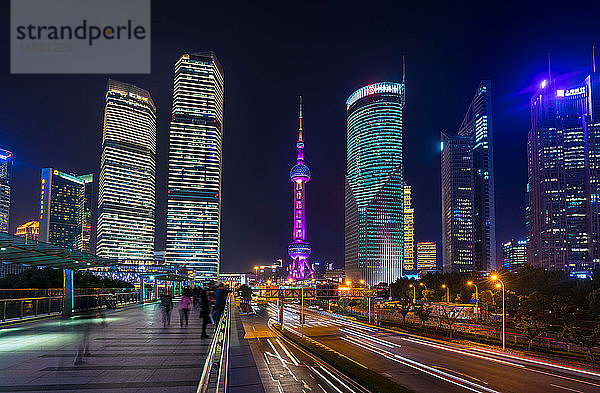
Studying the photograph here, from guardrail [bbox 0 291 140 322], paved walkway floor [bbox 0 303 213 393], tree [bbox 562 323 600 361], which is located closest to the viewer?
paved walkway floor [bbox 0 303 213 393]

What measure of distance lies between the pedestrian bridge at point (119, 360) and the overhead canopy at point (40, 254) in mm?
3656

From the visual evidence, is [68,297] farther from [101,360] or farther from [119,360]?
[119,360]

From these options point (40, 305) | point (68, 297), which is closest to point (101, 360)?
point (40, 305)

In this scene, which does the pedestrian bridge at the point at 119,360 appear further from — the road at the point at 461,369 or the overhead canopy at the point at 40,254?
the road at the point at 461,369

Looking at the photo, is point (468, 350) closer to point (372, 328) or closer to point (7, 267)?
point (372, 328)

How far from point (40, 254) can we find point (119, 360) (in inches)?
574

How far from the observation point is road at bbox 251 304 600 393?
25375 millimetres

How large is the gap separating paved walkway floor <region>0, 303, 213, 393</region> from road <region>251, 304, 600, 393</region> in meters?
13.4

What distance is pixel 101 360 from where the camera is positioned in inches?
578

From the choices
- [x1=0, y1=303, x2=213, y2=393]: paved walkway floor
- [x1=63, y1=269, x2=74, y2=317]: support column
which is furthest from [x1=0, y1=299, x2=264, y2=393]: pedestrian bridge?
[x1=63, y1=269, x2=74, y2=317]: support column

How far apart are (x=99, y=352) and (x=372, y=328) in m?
60.1

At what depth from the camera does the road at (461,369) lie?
999 inches

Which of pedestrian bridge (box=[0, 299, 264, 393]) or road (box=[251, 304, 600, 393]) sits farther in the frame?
road (box=[251, 304, 600, 393])

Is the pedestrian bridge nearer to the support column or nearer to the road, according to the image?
the support column
